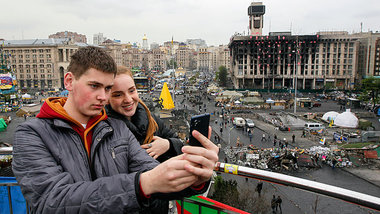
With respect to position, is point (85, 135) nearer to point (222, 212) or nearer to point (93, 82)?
point (93, 82)

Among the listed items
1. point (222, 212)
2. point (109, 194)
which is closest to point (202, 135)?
point (109, 194)

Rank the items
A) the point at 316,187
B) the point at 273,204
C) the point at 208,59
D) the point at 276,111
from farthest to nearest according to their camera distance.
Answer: the point at 208,59, the point at 276,111, the point at 273,204, the point at 316,187

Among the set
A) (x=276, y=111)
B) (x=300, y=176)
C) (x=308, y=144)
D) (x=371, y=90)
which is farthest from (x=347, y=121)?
(x=371, y=90)

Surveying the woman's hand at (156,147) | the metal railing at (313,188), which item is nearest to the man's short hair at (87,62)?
the woman's hand at (156,147)

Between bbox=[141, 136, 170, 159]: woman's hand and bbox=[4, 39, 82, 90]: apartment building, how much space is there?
245ft

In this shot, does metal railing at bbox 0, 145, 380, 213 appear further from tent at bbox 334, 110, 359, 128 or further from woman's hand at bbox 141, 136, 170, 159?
tent at bbox 334, 110, 359, 128

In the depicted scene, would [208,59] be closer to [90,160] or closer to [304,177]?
[304,177]

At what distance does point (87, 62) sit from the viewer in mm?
1628

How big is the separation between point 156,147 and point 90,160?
881 millimetres

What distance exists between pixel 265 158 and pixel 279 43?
161 ft

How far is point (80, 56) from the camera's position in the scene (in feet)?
5.41

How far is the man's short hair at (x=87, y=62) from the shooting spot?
163 centimetres

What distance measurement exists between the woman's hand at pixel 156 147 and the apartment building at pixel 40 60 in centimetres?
7472

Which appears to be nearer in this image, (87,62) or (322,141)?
(87,62)
